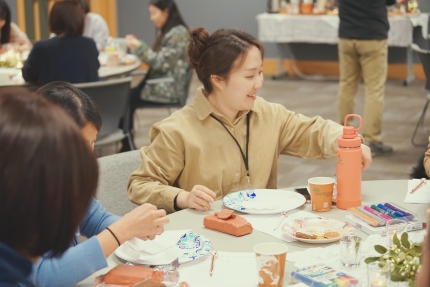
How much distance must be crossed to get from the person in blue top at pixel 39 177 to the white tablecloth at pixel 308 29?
24.1ft

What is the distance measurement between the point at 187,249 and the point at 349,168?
1.95 feet

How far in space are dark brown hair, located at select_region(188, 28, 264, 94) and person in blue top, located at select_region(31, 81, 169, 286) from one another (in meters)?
0.59

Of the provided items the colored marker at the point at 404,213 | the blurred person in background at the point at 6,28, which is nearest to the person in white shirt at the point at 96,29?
the blurred person in background at the point at 6,28

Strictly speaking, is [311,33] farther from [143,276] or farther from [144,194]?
[143,276]

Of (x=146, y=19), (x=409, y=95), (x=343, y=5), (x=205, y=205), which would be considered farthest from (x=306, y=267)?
(x=146, y=19)

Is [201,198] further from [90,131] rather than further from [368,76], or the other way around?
[368,76]

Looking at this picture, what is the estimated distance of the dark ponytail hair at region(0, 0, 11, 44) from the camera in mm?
5246

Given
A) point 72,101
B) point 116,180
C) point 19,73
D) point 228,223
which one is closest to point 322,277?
point 228,223

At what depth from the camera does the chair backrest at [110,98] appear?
3.71 meters

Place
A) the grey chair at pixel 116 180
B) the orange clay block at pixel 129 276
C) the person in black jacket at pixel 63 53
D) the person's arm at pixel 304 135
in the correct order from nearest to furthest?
the orange clay block at pixel 129 276 → the grey chair at pixel 116 180 → the person's arm at pixel 304 135 → the person in black jacket at pixel 63 53

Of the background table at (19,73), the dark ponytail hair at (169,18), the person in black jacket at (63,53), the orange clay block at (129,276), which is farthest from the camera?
the dark ponytail hair at (169,18)

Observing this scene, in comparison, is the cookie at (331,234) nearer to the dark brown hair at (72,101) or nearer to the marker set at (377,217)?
the marker set at (377,217)

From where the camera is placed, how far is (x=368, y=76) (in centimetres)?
533

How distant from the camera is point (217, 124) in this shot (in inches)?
93.0
